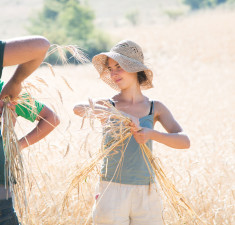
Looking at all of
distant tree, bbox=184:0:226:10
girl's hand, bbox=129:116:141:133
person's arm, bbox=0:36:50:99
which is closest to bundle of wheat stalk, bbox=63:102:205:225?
girl's hand, bbox=129:116:141:133

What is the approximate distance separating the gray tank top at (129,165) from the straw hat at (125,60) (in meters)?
0.30

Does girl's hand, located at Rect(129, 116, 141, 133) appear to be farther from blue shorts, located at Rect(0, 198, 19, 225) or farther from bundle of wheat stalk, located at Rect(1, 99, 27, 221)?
blue shorts, located at Rect(0, 198, 19, 225)

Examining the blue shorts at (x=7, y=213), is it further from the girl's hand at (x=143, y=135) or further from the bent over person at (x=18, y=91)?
the girl's hand at (x=143, y=135)

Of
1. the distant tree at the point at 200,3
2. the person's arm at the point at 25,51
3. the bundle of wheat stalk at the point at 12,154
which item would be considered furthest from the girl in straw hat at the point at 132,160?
the distant tree at the point at 200,3

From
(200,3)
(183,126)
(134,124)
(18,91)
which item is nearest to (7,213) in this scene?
(18,91)

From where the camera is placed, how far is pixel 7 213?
177 centimetres

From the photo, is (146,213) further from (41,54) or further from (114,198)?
(41,54)

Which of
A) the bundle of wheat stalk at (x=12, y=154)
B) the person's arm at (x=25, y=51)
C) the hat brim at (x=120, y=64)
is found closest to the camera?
the person's arm at (x=25, y=51)

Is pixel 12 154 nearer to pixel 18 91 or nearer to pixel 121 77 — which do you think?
pixel 18 91

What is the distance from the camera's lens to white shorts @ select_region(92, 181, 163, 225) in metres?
2.29

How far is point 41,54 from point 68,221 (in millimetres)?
1666

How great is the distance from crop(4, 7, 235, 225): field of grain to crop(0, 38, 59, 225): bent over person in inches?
3.1

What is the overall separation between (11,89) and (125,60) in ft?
2.76

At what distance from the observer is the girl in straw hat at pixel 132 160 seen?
7.52ft
